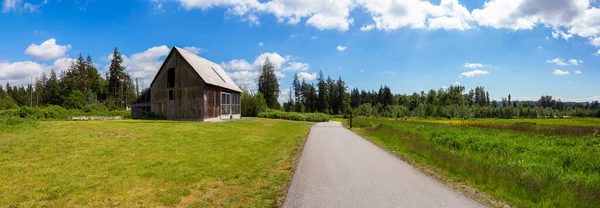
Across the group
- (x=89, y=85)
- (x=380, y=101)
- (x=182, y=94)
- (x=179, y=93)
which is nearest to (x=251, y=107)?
(x=179, y=93)

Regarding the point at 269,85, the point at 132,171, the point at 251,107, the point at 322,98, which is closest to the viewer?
the point at 132,171

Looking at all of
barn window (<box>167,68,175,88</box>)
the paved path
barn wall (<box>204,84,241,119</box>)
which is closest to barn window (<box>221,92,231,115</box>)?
barn wall (<box>204,84,241,119</box>)

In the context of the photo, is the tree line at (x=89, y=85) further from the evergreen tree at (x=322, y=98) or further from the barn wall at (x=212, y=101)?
the evergreen tree at (x=322, y=98)

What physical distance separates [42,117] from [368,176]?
1262 inches

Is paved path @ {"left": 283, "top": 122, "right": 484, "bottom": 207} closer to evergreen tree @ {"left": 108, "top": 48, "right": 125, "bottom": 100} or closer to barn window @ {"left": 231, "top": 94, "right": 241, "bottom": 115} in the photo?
barn window @ {"left": 231, "top": 94, "right": 241, "bottom": 115}

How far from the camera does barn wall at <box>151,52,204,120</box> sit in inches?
1206

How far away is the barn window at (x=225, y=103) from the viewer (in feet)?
114

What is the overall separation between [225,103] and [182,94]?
5.38 metres

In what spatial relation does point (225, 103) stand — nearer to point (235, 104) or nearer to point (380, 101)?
point (235, 104)

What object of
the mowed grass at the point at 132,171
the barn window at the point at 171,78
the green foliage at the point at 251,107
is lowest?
the mowed grass at the point at 132,171

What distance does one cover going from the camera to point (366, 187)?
7.25 meters

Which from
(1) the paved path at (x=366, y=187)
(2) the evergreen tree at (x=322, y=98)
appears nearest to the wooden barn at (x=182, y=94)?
(1) the paved path at (x=366, y=187)

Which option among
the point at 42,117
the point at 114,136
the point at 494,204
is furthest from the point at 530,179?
the point at 42,117

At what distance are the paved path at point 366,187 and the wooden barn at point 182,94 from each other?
73.5 feet
